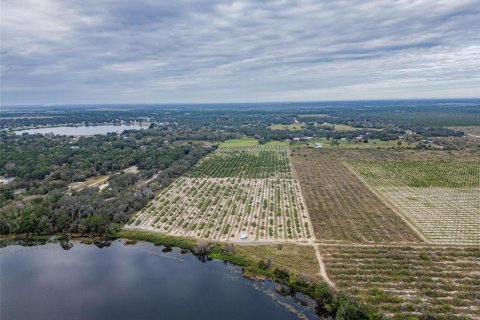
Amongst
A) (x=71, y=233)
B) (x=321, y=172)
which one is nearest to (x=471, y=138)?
(x=321, y=172)

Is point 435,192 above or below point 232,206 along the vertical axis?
above

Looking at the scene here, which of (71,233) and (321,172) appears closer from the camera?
(71,233)

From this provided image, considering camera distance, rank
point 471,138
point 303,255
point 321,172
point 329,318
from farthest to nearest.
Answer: point 471,138, point 321,172, point 303,255, point 329,318

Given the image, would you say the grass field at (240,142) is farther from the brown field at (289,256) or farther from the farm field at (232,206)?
the brown field at (289,256)

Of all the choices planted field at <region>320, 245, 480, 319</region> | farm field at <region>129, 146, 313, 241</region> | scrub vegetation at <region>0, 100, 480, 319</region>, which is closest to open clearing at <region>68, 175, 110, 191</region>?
scrub vegetation at <region>0, 100, 480, 319</region>

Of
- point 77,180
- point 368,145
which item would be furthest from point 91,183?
point 368,145

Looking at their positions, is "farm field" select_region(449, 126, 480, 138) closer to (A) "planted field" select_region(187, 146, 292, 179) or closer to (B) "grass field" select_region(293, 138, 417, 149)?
(B) "grass field" select_region(293, 138, 417, 149)

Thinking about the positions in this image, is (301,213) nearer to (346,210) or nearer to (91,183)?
(346,210)

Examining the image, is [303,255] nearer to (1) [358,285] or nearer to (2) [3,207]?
(1) [358,285]
